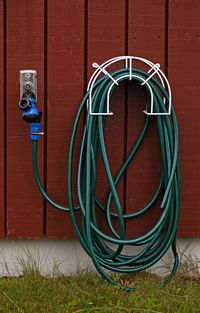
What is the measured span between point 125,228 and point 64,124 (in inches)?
26.9

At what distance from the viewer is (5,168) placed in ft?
9.20

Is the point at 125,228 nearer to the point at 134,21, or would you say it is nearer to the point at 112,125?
the point at 112,125

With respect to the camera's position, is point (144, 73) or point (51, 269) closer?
point (144, 73)

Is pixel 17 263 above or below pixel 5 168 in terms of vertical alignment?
below

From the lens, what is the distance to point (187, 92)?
9.14 ft

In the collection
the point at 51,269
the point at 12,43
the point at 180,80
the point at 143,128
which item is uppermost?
the point at 12,43

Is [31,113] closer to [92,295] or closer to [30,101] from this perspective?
[30,101]

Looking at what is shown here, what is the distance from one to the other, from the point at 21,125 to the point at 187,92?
3.07 ft

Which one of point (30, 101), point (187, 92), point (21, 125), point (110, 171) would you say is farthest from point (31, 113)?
point (187, 92)

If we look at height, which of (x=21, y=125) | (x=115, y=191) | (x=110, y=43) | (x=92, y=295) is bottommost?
(x=92, y=295)

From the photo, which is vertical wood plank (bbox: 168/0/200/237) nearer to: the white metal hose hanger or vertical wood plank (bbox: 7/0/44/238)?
the white metal hose hanger

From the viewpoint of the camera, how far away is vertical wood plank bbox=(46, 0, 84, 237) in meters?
2.73

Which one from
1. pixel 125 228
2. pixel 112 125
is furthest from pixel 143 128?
pixel 125 228

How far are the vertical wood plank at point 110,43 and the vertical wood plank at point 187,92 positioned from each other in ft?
0.92
